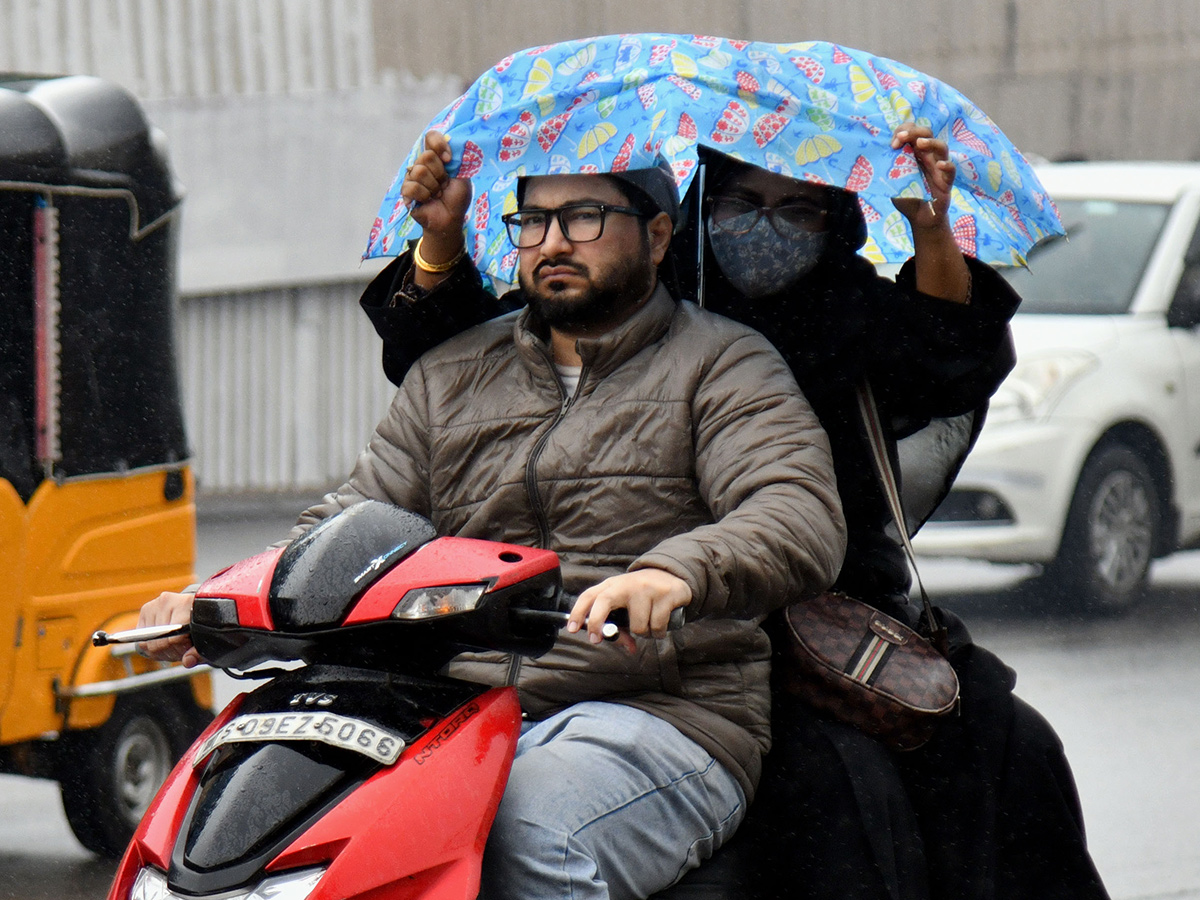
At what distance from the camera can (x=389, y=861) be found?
6.79 ft

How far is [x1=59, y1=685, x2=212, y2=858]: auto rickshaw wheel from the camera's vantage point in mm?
5211

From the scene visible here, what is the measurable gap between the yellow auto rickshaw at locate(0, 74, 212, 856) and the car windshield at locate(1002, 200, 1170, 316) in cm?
496

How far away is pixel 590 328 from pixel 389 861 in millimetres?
1059

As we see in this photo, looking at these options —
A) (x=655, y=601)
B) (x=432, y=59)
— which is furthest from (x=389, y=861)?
(x=432, y=59)

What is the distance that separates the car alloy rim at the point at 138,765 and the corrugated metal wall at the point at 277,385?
9225 millimetres

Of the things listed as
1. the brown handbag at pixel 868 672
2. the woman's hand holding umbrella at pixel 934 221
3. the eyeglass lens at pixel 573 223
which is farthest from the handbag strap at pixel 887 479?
the eyeglass lens at pixel 573 223

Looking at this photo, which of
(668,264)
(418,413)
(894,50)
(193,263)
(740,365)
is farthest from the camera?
(894,50)

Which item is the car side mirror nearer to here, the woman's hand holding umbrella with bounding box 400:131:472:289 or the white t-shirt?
the woman's hand holding umbrella with bounding box 400:131:472:289

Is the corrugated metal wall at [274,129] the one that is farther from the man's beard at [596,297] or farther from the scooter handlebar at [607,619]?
the scooter handlebar at [607,619]

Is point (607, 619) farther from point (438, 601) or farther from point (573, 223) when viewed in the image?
point (573, 223)

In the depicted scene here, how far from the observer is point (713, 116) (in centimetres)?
291

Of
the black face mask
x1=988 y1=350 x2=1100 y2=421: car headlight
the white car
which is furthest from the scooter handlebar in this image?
x1=988 y1=350 x2=1100 y2=421: car headlight

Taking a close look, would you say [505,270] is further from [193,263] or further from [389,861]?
[193,263]

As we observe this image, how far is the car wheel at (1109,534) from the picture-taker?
8.54m
